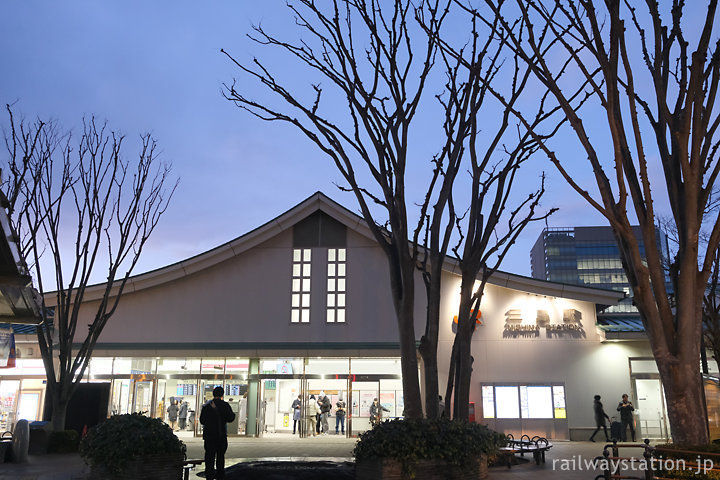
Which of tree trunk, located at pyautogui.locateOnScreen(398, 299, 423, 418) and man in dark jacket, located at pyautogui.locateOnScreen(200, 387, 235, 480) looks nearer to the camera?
man in dark jacket, located at pyautogui.locateOnScreen(200, 387, 235, 480)

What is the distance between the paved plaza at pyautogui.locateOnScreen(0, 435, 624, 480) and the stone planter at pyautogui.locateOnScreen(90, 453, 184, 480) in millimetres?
750

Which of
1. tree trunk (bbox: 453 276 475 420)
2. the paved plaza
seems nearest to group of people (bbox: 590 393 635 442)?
the paved plaza

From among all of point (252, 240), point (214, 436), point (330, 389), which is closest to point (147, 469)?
point (214, 436)

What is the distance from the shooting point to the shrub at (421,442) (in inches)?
404

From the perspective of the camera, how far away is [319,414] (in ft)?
79.5

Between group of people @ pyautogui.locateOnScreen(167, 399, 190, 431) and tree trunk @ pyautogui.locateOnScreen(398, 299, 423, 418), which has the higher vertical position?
tree trunk @ pyautogui.locateOnScreen(398, 299, 423, 418)

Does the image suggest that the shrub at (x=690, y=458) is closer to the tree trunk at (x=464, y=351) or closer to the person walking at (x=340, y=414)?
the tree trunk at (x=464, y=351)

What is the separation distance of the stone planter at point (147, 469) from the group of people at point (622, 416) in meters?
15.3

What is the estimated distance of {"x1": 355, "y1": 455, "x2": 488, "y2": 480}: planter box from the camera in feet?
33.6

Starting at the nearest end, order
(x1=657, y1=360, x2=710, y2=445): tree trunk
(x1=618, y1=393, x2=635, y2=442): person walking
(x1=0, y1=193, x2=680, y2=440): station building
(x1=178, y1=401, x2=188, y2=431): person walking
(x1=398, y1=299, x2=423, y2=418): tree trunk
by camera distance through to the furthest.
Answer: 1. (x1=657, y1=360, x2=710, y2=445): tree trunk
2. (x1=398, y1=299, x2=423, y2=418): tree trunk
3. (x1=618, y1=393, x2=635, y2=442): person walking
4. (x1=0, y1=193, x2=680, y2=440): station building
5. (x1=178, y1=401, x2=188, y2=431): person walking

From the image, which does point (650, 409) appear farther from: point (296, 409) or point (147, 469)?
point (147, 469)

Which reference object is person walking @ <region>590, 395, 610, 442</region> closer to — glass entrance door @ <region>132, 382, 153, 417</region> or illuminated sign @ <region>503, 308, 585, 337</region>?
illuminated sign @ <region>503, 308, 585, 337</region>

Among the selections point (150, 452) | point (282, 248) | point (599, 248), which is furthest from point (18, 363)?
point (599, 248)

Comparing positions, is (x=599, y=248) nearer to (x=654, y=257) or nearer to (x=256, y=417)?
(x=256, y=417)
